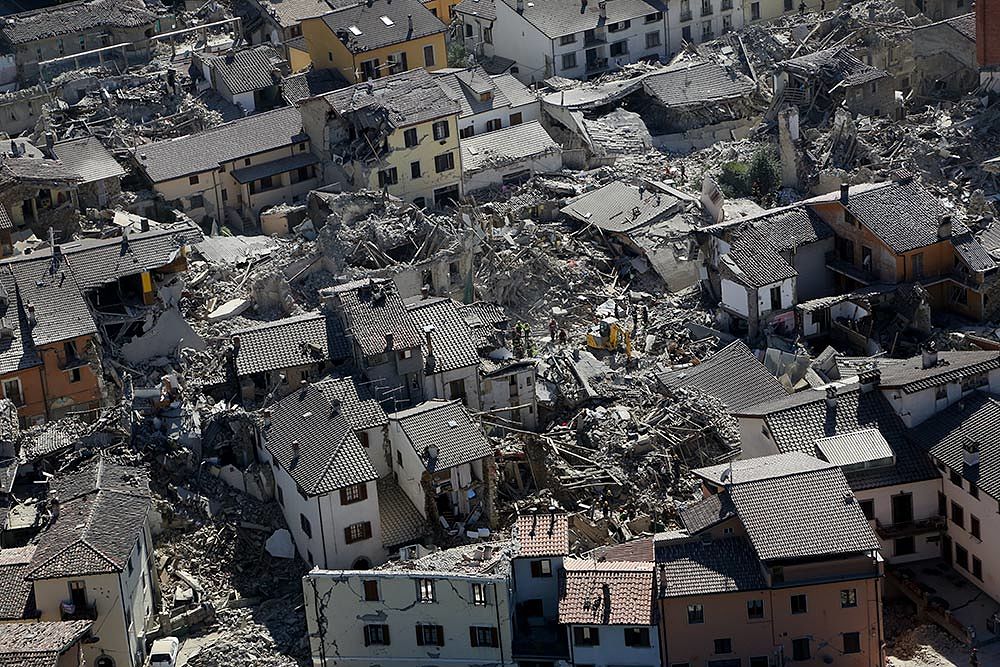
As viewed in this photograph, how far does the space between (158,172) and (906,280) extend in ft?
113

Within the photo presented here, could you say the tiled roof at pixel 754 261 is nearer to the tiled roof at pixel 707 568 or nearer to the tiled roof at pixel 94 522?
the tiled roof at pixel 707 568

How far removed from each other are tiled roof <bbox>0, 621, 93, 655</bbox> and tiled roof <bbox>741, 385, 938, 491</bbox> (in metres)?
25.2

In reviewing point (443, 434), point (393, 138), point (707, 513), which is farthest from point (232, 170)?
point (707, 513)

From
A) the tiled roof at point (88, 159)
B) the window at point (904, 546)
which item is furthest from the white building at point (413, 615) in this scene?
the tiled roof at point (88, 159)

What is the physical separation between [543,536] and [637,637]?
15.5 ft

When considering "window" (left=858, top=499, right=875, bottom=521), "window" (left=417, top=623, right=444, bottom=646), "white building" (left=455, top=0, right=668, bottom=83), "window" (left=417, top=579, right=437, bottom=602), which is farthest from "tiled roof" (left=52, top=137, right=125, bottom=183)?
"window" (left=858, top=499, right=875, bottom=521)

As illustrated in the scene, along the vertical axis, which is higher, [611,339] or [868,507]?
[611,339]

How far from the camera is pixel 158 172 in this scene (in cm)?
9431

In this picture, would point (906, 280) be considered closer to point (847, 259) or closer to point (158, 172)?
point (847, 259)

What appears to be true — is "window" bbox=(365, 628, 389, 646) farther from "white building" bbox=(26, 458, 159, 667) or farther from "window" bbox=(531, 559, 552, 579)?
"white building" bbox=(26, 458, 159, 667)

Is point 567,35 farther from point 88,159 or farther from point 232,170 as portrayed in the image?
point 88,159

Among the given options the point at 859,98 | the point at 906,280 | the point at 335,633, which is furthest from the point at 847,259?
the point at 335,633

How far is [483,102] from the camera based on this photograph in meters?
101

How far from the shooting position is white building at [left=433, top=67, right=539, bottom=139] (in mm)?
100062
